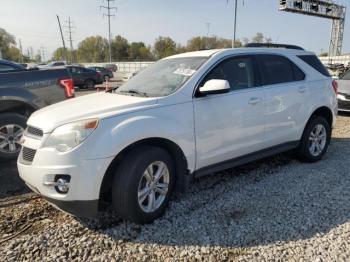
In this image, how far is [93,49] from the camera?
9300cm

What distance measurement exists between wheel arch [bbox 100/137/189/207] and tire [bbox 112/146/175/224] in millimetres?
59

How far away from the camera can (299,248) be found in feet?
10.0

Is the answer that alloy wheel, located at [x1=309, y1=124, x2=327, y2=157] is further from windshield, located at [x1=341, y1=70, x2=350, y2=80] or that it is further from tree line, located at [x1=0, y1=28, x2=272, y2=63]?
tree line, located at [x1=0, y1=28, x2=272, y2=63]

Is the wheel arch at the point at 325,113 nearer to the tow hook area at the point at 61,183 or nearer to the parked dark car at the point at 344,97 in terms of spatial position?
the tow hook area at the point at 61,183

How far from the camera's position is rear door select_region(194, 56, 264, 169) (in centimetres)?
383

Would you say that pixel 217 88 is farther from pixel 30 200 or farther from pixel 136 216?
pixel 30 200

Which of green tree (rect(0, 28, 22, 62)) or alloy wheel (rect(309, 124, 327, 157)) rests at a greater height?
green tree (rect(0, 28, 22, 62))

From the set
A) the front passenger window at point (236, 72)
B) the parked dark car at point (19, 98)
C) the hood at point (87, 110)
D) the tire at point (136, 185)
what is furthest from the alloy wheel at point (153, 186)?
the parked dark car at point (19, 98)

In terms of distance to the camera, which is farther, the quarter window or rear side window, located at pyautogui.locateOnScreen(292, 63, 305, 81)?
rear side window, located at pyautogui.locateOnScreen(292, 63, 305, 81)

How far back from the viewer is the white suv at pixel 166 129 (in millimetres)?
3107

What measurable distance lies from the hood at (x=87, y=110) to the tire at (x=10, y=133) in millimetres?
1880

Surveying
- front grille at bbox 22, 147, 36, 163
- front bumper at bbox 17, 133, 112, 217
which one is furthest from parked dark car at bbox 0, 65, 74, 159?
front bumper at bbox 17, 133, 112, 217

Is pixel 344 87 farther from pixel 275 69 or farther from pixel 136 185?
pixel 136 185

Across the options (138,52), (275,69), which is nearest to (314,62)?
(275,69)
